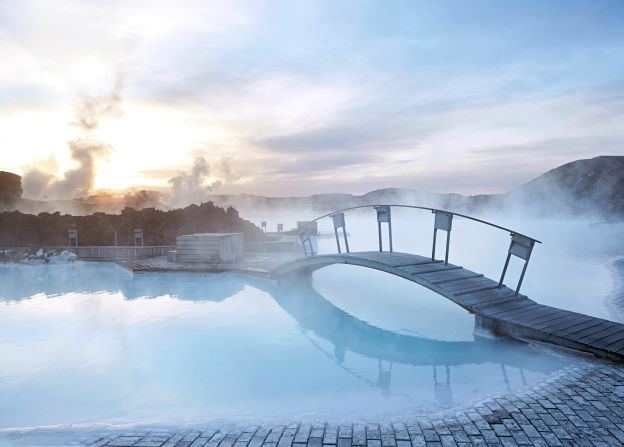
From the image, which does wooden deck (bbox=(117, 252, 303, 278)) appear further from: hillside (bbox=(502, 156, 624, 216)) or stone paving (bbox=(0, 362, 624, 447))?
hillside (bbox=(502, 156, 624, 216))

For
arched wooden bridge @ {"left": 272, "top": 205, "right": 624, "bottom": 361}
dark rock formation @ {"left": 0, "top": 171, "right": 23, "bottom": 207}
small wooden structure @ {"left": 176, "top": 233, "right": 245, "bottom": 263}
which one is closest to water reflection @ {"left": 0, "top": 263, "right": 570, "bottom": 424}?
arched wooden bridge @ {"left": 272, "top": 205, "right": 624, "bottom": 361}

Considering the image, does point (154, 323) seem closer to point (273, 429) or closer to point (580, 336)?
point (273, 429)

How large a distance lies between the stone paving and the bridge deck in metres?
1.86

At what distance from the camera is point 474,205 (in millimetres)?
95875

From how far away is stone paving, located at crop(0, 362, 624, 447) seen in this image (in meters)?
4.35

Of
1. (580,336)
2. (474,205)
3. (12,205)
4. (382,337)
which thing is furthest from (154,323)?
(474,205)

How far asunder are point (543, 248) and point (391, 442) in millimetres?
25947

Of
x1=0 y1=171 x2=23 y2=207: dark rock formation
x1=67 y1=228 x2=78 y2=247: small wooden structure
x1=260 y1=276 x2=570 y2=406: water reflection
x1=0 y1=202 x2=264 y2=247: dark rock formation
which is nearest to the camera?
x1=260 y1=276 x2=570 y2=406: water reflection

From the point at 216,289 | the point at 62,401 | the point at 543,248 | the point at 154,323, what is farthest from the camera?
the point at 543,248

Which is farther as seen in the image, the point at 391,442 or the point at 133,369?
the point at 133,369

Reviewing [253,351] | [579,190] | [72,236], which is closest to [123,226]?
[72,236]

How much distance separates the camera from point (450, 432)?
4.56m

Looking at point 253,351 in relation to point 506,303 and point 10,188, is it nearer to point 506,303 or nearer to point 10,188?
point 506,303

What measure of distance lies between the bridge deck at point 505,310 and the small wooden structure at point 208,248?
24.8ft
